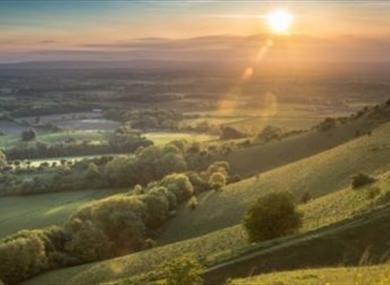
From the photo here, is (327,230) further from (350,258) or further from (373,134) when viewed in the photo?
(373,134)

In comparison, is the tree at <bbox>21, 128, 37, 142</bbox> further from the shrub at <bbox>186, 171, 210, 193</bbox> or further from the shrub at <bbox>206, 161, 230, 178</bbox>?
the shrub at <bbox>186, 171, 210, 193</bbox>

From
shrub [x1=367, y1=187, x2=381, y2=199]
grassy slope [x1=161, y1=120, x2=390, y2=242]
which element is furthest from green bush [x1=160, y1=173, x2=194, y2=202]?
shrub [x1=367, y1=187, x2=381, y2=199]

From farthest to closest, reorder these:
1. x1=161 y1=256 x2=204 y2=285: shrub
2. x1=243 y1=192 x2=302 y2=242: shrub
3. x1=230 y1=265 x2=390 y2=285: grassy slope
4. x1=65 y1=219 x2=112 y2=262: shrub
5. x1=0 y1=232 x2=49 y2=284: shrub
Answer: x1=65 y1=219 x2=112 y2=262: shrub
x1=0 y1=232 x2=49 y2=284: shrub
x1=243 y1=192 x2=302 y2=242: shrub
x1=230 y1=265 x2=390 y2=285: grassy slope
x1=161 y1=256 x2=204 y2=285: shrub

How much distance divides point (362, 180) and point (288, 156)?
50.7 meters

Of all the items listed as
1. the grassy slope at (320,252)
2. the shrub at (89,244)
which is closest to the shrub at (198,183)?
the shrub at (89,244)

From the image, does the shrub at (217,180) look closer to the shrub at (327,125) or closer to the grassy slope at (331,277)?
the shrub at (327,125)

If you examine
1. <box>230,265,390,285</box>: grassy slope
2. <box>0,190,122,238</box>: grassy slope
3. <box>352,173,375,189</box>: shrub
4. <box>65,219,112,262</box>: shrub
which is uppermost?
<box>0,190,122,238</box>: grassy slope

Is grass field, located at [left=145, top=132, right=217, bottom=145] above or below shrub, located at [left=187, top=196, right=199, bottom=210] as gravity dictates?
above

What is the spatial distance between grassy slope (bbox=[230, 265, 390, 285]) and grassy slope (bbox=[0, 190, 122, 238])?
68.5 meters

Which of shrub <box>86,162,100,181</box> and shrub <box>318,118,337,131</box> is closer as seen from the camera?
shrub <box>318,118,337,131</box>

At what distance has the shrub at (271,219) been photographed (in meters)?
46.0

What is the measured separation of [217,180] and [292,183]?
58.8 ft

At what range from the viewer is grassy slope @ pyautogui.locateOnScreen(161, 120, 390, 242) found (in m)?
69.3

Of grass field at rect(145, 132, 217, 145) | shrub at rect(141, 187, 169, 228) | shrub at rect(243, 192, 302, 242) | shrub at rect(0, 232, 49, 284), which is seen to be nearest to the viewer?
shrub at rect(243, 192, 302, 242)
